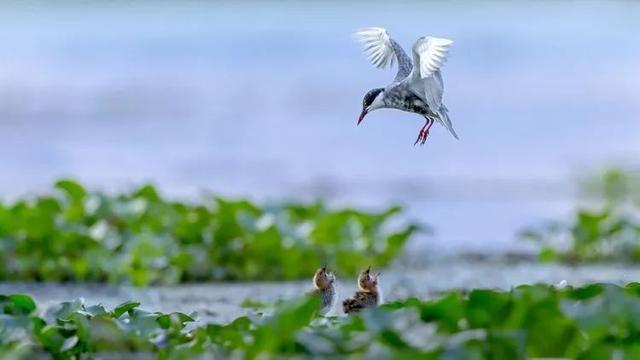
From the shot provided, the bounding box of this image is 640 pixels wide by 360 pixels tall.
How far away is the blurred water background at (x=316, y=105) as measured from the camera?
30.1 feet

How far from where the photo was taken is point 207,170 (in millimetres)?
9891

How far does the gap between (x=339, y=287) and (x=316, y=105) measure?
726cm

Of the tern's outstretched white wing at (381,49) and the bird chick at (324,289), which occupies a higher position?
the tern's outstretched white wing at (381,49)

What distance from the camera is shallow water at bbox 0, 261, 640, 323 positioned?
443cm

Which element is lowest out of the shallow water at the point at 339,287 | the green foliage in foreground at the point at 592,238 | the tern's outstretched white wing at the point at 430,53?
the shallow water at the point at 339,287

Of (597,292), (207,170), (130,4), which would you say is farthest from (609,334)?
(130,4)

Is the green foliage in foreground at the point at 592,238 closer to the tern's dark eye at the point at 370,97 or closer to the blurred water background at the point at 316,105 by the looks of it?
the blurred water background at the point at 316,105

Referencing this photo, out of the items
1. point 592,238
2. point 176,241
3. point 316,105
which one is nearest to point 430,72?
point 176,241

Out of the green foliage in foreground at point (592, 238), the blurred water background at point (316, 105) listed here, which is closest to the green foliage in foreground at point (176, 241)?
the green foliage in foreground at point (592, 238)

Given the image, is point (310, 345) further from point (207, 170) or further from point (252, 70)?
point (252, 70)

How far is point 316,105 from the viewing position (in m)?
12.0

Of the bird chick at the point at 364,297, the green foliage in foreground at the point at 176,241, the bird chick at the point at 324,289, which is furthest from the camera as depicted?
the green foliage in foreground at the point at 176,241

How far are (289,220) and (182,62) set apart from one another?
8572 mm

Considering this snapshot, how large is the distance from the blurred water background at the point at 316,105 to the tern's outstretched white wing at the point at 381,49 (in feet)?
10.9
